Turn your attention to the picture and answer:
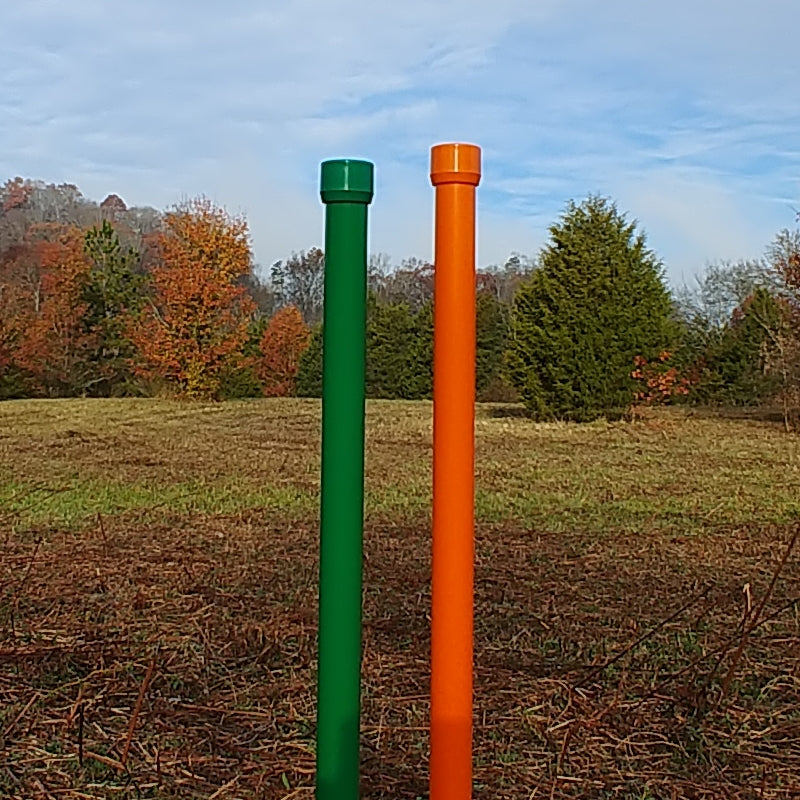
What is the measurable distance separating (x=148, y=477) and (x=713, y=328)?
44.0ft

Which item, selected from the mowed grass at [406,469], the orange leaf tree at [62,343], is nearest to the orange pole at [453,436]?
the mowed grass at [406,469]

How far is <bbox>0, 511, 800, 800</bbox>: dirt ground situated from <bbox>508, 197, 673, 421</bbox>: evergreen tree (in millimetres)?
8763

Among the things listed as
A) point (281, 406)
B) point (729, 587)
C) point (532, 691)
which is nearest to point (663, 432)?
point (281, 406)

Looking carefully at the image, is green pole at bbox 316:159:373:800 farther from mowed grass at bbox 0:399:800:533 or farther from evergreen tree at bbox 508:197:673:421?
evergreen tree at bbox 508:197:673:421

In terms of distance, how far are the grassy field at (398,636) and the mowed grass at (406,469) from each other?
0.17 ft

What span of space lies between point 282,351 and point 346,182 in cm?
2175

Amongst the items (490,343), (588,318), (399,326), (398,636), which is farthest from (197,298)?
(398,636)

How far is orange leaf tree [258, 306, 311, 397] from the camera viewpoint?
75.0 feet

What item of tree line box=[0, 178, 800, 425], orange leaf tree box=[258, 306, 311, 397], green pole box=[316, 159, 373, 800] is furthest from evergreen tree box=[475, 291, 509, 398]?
green pole box=[316, 159, 373, 800]

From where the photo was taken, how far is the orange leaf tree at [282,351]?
22.9 metres

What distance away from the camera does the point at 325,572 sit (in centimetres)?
158

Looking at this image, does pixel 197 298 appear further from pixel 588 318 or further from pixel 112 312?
pixel 588 318

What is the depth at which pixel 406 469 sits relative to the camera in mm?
8562

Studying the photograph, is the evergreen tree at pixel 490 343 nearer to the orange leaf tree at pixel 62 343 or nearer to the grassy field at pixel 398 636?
the orange leaf tree at pixel 62 343
